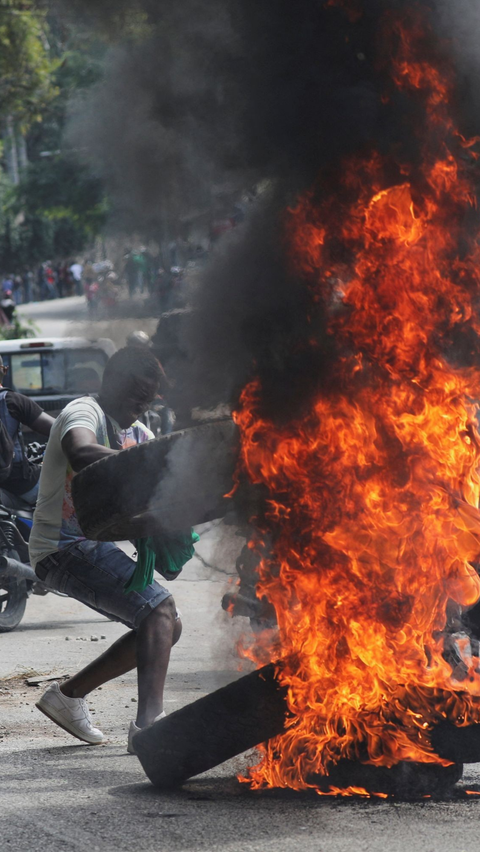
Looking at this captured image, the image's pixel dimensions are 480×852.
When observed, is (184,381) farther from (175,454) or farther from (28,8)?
(28,8)

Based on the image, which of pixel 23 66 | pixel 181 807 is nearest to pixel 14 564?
pixel 181 807

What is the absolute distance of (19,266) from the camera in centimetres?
5856

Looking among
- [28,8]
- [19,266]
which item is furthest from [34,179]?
[19,266]

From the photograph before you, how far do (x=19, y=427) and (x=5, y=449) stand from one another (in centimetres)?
19

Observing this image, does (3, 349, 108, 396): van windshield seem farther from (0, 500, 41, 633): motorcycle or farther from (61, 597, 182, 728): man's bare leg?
(61, 597, 182, 728): man's bare leg

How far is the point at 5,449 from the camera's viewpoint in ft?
28.4

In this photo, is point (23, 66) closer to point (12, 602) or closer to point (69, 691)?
point (12, 602)

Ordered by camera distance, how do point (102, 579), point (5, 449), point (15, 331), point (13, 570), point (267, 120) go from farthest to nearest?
point (15, 331)
point (5, 449)
point (13, 570)
point (102, 579)
point (267, 120)

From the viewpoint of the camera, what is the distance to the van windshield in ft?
40.0

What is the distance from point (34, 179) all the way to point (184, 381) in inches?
1120

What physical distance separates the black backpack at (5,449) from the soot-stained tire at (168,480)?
4.34 m

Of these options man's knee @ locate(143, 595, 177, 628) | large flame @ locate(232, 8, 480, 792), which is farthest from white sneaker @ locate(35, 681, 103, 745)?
large flame @ locate(232, 8, 480, 792)

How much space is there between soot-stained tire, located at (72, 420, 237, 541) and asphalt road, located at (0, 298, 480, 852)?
40cm

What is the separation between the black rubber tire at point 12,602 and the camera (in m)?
8.44
